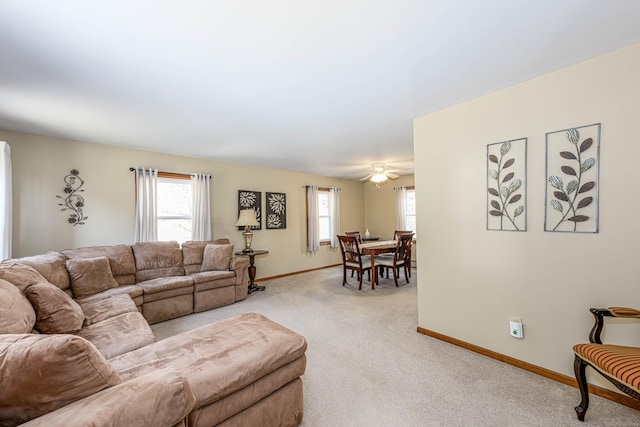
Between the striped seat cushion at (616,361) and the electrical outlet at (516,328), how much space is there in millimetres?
513

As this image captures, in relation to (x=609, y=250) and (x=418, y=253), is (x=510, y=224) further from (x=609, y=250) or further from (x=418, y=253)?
(x=418, y=253)

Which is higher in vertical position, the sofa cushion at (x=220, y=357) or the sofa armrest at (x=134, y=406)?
the sofa armrest at (x=134, y=406)

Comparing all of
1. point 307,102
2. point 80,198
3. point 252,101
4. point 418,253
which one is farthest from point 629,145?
point 80,198

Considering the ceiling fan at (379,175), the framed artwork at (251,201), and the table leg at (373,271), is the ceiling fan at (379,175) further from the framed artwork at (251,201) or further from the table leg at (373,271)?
the framed artwork at (251,201)

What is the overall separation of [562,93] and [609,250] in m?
1.15

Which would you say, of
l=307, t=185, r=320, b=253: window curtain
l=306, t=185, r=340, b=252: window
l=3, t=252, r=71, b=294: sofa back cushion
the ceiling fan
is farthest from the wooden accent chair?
l=306, t=185, r=340, b=252: window

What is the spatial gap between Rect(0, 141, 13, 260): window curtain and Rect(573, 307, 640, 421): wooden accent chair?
4.82 metres

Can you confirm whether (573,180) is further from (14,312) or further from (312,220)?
(312,220)

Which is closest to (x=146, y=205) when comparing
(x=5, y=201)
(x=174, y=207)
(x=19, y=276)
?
(x=174, y=207)

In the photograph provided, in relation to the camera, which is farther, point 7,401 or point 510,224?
point 510,224

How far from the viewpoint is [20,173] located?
313 centimetres

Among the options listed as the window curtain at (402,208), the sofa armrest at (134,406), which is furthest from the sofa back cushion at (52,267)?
the window curtain at (402,208)

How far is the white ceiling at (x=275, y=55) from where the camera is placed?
136cm

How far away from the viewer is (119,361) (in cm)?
144
